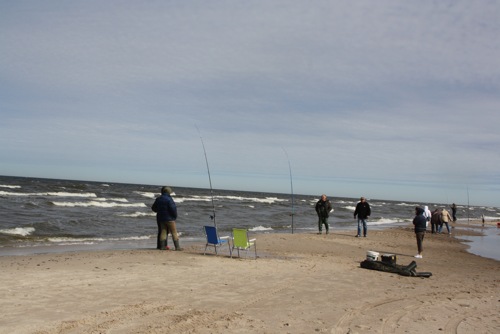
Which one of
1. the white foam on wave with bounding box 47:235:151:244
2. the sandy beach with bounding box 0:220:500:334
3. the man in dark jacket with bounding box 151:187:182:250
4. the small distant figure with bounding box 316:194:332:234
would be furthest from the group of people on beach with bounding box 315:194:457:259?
the white foam on wave with bounding box 47:235:151:244

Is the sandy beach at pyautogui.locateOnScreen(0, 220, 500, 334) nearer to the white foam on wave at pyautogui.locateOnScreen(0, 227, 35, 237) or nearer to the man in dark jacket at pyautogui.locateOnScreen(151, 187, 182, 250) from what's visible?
the man in dark jacket at pyautogui.locateOnScreen(151, 187, 182, 250)

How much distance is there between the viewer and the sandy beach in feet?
16.9

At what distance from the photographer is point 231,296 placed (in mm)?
6461

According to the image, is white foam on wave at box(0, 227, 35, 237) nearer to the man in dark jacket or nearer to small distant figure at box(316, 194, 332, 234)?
the man in dark jacket

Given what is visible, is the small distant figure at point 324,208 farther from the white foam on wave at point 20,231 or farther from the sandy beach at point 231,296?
the white foam on wave at point 20,231

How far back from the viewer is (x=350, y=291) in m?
7.15

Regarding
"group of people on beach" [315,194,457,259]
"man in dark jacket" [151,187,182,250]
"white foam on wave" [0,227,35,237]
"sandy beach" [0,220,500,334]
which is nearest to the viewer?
"sandy beach" [0,220,500,334]

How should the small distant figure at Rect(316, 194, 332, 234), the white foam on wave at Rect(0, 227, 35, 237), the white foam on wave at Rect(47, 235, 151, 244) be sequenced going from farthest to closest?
the small distant figure at Rect(316, 194, 332, 234)
the white foam on wave at Rect(0, 227, 35, 237)
the white foam on wave at Rect(47, 235, 151, 244)

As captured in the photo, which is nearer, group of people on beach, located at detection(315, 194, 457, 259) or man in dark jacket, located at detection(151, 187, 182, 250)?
man in dark jacket, located at detection(151, 187, 182, 250)

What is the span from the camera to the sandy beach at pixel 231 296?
514 cm

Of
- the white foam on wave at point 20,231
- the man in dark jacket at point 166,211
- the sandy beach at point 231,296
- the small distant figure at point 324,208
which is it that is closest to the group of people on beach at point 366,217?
the small distant figure at point 324,208

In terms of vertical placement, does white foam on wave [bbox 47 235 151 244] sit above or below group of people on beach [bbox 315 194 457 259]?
below

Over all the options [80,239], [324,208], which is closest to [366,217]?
[324,208]

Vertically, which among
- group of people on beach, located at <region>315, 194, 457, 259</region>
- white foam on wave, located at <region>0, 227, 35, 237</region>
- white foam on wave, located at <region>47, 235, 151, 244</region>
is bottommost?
white foam on wave, located at <region>47, 235, 151, 244</region>
